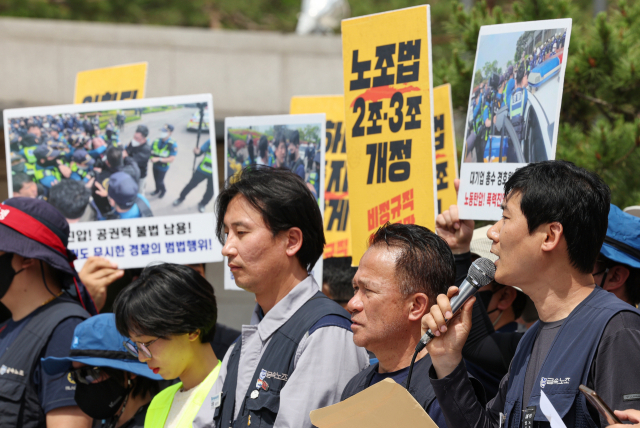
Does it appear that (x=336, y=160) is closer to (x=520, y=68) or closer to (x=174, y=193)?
(x=174, y=193)

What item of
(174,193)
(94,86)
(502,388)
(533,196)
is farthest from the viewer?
(94,86)

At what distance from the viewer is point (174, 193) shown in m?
3.95

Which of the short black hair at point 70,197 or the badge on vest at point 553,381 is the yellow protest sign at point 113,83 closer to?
the short black hair at point 70,197

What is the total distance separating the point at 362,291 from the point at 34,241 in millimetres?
1875

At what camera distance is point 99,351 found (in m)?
3.33

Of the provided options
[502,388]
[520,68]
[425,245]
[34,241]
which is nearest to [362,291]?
[425,245]

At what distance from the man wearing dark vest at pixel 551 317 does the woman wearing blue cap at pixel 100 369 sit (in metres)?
1.63

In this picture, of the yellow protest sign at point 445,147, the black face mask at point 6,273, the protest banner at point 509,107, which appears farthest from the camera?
the yellow protest sign at point 445,147

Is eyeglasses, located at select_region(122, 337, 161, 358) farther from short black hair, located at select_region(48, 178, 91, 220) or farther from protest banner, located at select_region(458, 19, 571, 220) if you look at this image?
protest banner, located at select_region(458, 19, 571, 220)

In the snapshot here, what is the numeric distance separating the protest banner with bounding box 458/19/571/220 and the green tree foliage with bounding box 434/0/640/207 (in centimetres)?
158

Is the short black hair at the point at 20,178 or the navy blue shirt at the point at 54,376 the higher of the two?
the short black hair at the point at 20,178

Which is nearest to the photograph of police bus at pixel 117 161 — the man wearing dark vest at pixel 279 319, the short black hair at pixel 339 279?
the short black hair at pixel 339 279

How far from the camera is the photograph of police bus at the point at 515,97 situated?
2746 mm

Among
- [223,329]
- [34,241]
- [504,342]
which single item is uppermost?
[34,241]
